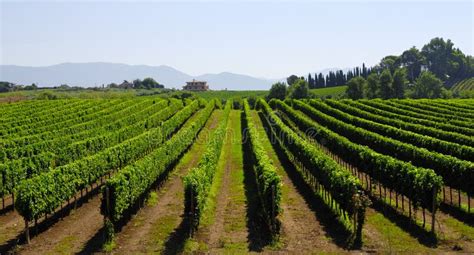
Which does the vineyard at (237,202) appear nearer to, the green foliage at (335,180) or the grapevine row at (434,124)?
the green foliage at (335,180)

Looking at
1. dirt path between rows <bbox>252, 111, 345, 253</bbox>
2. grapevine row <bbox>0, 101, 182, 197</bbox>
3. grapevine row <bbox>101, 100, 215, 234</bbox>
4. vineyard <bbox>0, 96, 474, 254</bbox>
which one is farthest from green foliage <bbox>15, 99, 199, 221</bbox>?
dirt path between rows <bbox>252, 111, 345, 253</bbox>

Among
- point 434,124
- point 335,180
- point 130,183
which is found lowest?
point 335,180

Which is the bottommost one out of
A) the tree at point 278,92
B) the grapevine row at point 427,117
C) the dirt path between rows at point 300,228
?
the dirt path between rows at point 300,228

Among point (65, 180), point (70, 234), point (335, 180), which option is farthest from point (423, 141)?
point (70, 234)

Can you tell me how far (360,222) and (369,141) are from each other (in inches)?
1037

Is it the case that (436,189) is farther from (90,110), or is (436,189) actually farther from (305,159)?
(90,110)

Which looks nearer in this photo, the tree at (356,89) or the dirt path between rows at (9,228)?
the dirt path between rows at (9,228)

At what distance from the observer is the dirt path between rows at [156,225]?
70.1 ft

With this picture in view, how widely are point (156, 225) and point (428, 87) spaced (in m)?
128

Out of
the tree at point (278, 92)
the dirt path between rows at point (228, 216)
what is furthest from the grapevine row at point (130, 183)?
the tree at point (278, 92)

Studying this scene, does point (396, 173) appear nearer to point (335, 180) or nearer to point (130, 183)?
point (335, 180)

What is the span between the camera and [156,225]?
24781 millimetres

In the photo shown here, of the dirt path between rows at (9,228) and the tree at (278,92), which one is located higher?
the tree at (278,92)

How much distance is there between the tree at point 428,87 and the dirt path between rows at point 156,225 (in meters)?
117
